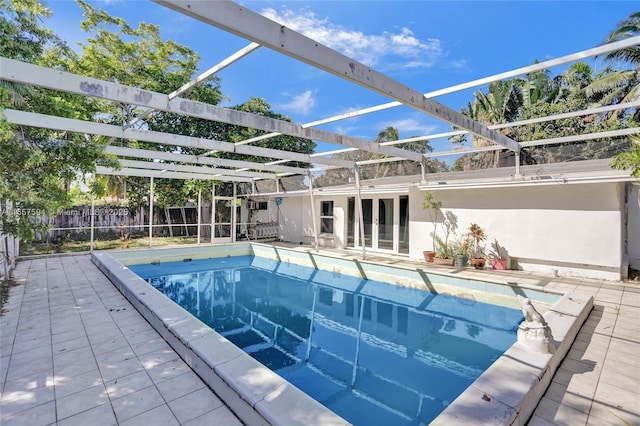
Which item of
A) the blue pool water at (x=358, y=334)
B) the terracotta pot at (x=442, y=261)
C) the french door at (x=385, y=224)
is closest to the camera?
the blue pool water at (x=358, y=334)

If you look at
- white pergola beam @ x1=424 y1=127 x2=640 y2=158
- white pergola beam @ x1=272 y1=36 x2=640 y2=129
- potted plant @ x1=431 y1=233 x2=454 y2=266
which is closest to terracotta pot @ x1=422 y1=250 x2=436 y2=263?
potted plant @ x1=431 y1=233 x2=454 y2=266

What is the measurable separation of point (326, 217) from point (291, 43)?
11.1m

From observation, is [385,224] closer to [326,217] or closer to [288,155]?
[326,217]

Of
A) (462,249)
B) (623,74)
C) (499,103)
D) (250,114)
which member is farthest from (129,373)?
(499,103)

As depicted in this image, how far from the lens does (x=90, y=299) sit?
224 inches

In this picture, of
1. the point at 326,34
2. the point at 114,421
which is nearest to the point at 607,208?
the point at 326,34

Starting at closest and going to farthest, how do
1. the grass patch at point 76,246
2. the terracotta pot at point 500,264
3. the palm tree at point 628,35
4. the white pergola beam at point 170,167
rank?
the terracotta pot at point 500,264 < the white pergola beam at point 170,167 < the grass patch at point 76,246 < the palm tree at point 628,35

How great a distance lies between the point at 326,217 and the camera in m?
13.5

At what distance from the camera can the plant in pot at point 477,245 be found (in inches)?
337

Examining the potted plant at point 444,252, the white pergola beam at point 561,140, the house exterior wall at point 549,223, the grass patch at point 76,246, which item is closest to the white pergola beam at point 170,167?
the grass patch at point 76,246

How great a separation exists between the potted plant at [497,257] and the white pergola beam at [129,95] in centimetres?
615

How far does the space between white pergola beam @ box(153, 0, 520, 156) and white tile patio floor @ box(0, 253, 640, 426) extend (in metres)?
3.18

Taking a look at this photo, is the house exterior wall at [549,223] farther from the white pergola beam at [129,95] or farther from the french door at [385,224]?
the white pergola beam at [129,95]

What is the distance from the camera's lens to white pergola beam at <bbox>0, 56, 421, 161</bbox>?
3398 millimetres
